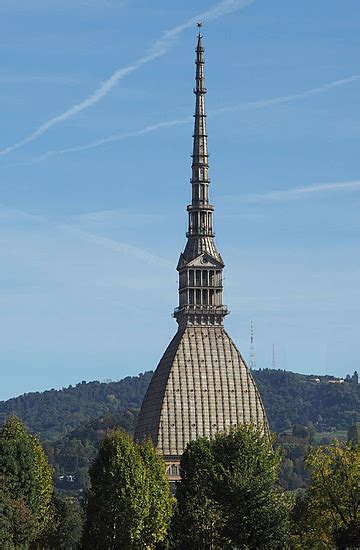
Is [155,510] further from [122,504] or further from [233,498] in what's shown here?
[233,498]

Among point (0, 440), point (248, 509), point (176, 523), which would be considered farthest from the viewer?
point (0, 440)

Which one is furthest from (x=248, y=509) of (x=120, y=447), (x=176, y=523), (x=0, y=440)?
(x=0, y=440)

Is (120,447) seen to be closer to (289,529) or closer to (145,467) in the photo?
(145,467)

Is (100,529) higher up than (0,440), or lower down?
lower down

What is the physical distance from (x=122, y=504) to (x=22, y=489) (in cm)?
1413

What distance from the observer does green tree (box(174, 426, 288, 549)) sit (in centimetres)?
15338

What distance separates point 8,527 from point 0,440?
13.6 m

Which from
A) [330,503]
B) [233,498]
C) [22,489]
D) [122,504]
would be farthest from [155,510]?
[330,503]

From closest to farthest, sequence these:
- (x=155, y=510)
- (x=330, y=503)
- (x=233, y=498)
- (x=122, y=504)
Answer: (x=233, y=498)
(x=330, y=503)
(x=122, y=504)
(x=155, y=510)

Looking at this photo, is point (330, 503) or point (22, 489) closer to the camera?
point (330, 503)

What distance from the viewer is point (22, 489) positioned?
180250 mm

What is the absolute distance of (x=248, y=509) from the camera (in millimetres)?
153750

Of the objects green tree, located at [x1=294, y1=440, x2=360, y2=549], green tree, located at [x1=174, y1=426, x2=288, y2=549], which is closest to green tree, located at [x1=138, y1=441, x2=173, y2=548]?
green tree, located at [x1=174, y1=426, x2=288, y2=549]

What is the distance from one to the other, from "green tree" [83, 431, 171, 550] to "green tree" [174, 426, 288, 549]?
449 cm
